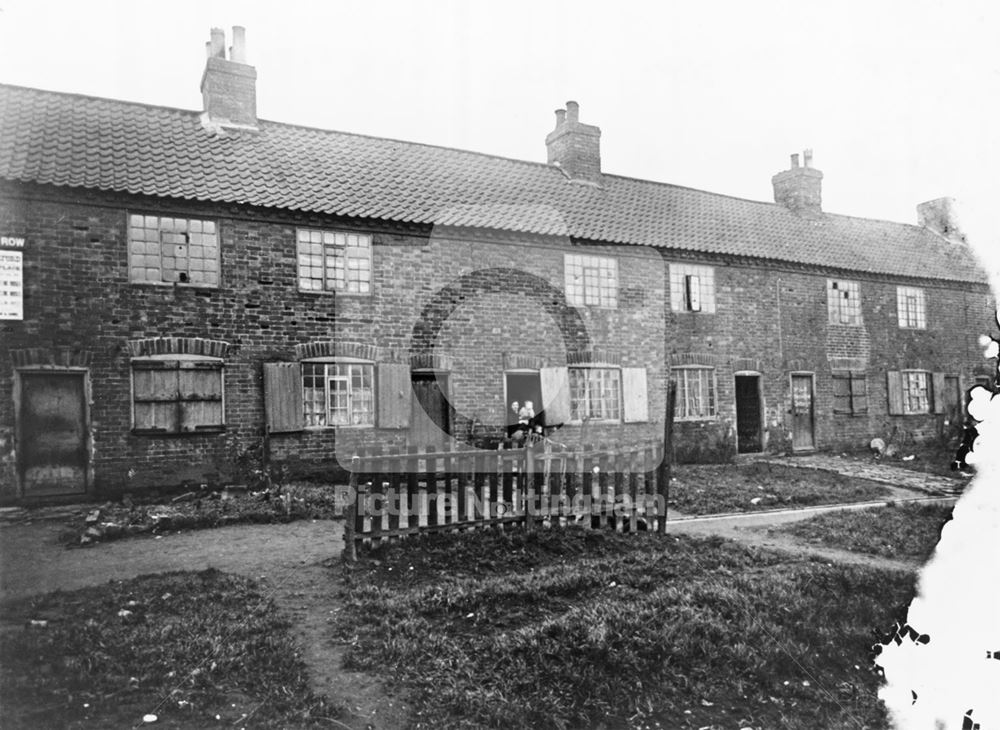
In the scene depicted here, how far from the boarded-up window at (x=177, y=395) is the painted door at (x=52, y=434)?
91 cm

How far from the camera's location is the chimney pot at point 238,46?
49.2 feet

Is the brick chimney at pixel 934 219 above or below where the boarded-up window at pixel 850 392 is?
above

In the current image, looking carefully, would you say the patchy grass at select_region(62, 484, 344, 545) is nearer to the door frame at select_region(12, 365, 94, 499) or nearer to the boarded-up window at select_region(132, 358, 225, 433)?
the door frame at select_region(12, 365, 94, 499)

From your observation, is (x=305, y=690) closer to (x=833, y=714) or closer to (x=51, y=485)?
(x=833, y=714)

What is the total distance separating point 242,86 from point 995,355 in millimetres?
15839

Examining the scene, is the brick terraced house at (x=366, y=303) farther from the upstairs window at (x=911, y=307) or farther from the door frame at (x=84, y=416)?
the upstairs window at (x=911, y=307)

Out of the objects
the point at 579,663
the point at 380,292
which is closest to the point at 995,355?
the point at 579,663

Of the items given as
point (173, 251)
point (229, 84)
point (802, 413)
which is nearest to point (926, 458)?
point (802, 413)

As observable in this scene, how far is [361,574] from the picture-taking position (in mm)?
6648

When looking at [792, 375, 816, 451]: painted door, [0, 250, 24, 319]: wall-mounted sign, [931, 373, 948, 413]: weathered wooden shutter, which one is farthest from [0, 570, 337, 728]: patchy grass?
[931, 373, 948, 413]: weathered wooden shutter

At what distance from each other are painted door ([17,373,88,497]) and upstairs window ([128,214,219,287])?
2.19 metres

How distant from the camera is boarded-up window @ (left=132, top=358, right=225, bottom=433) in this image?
12.4 m

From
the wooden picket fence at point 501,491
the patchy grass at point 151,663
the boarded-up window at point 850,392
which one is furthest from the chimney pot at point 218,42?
the boarded-up window at point 850,392

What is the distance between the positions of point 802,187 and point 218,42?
18.0m
